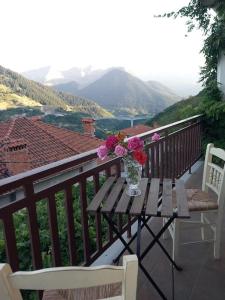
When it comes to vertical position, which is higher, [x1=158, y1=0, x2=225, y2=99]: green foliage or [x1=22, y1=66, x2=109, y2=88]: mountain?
[x1=22, y1=66, x2=109, y2=88]: mountain

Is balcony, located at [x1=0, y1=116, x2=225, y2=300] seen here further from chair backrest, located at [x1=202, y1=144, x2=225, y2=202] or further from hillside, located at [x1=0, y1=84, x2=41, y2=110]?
hillside, located at [x1=0, y1=84, x2=41, y2=110]

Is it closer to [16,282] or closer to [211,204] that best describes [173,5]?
[211,204]

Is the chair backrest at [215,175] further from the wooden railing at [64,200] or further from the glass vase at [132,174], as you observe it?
the glass vase at [132,174]

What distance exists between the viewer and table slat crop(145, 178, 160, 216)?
1.76 m

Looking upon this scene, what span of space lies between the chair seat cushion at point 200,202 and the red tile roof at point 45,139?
12.7 meters

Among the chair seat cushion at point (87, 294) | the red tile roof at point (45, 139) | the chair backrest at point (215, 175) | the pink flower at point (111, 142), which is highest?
the pink flower at point (111, 142)

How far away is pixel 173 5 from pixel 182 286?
7.44 metres

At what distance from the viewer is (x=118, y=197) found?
1.98 meters

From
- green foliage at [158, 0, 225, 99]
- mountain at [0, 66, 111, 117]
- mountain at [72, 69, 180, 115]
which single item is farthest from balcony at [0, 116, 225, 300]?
mountain at [72, 69, 180, 115]

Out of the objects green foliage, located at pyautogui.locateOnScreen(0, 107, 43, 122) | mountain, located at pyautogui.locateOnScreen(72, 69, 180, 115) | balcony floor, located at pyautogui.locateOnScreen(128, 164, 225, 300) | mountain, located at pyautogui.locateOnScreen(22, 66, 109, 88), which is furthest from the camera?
mountain, located at pyautogui.locateOnScreen(22, 66, 109, 88)

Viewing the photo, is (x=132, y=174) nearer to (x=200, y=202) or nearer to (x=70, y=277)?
(x=200, y=202)

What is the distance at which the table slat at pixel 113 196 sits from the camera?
1.83m

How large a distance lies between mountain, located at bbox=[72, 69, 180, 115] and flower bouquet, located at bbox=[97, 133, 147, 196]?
142 ft

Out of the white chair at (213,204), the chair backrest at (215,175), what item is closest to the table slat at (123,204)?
the white chair at (213,204)
